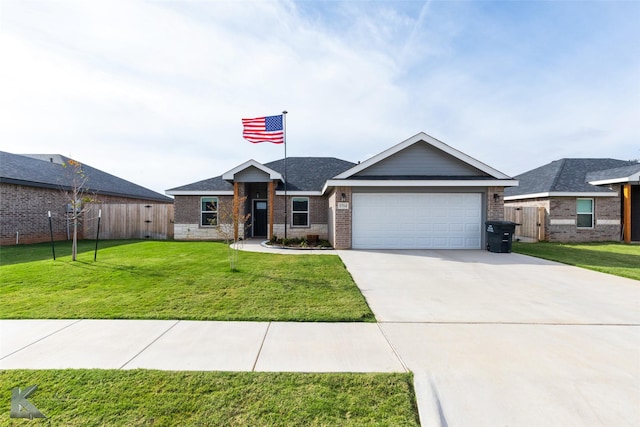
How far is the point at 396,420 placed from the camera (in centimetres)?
226

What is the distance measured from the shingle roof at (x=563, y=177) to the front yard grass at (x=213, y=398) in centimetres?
1843

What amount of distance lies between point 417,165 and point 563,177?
38.9 ft

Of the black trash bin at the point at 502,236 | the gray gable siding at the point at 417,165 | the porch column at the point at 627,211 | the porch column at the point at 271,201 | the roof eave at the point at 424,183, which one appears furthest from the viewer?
the porch column at the point at 627,211

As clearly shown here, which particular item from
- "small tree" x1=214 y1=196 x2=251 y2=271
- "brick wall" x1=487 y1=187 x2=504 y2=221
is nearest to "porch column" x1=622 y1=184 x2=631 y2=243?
"brick wall" x1=487 y1=187 x2=504 y2=221

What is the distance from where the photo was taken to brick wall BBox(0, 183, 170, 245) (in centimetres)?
1330

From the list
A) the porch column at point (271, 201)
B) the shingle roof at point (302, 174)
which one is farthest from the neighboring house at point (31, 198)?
the porch column at point (271, 201)

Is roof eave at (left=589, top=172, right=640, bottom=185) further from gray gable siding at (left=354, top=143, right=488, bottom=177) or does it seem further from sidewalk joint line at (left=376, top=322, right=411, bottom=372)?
sidewalk joint line at (left=376, top=322, right=411, bottom=372)

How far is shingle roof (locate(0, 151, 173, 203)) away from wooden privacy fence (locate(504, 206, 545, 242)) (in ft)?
87.0

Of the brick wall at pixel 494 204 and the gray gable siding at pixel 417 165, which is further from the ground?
the gray gable siding at pixel 417 165

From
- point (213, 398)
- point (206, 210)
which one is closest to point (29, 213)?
point (206, 210)

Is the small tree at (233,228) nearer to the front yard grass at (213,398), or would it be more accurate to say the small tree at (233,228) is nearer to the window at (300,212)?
the window at (300,212)

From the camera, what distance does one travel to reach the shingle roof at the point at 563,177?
15.8 m

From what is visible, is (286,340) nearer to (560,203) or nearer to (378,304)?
(378,304)

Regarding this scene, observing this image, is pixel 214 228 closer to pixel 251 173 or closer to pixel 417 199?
pixel 251 173
